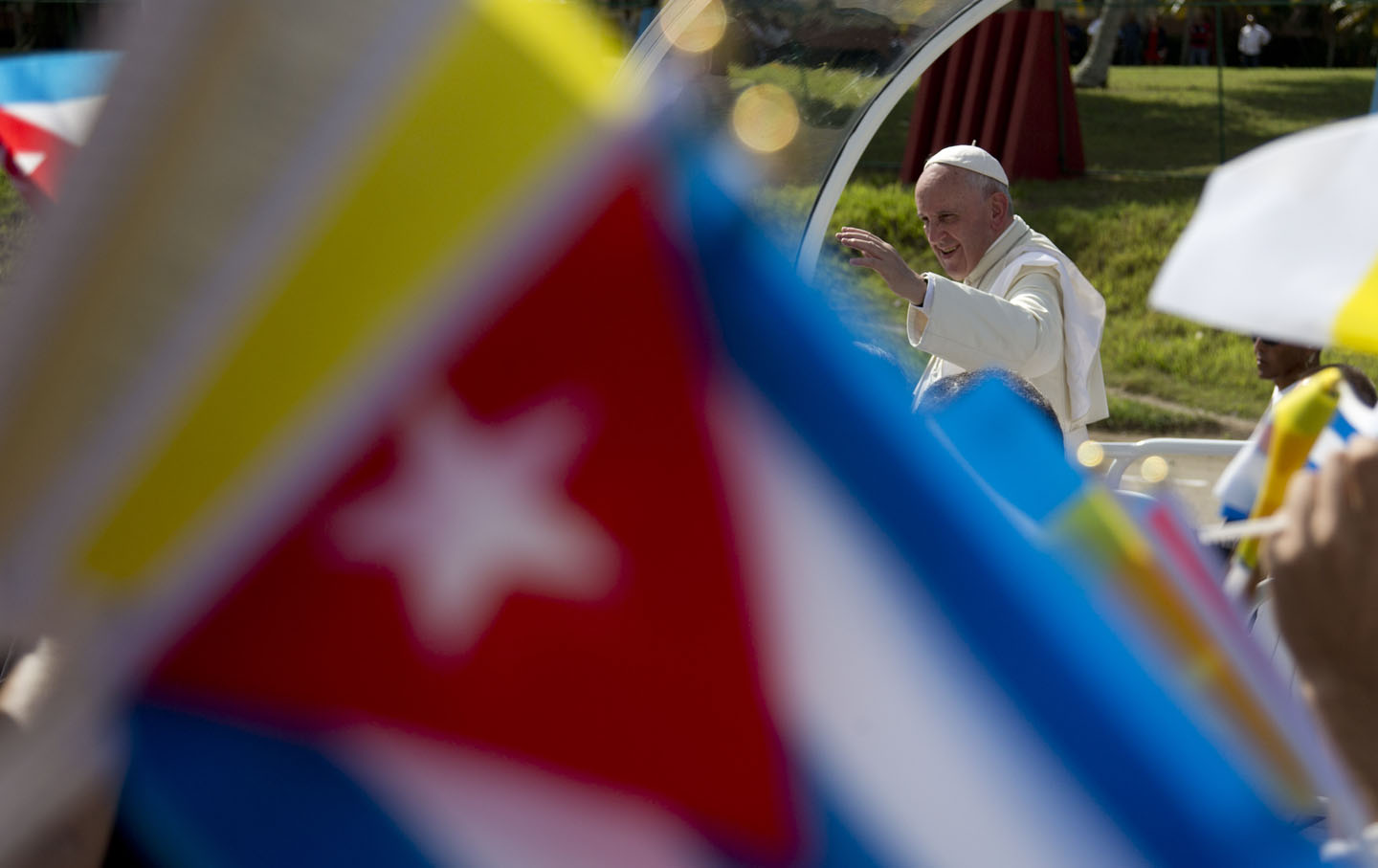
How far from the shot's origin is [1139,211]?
1170cm

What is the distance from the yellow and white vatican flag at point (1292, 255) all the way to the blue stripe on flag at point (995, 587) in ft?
1.00

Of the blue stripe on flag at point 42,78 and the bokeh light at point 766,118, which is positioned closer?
the blue stripe on flag at point 42,78

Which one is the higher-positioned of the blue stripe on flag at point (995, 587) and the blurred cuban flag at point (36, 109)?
the blurred cuban flag at point (36, 109)

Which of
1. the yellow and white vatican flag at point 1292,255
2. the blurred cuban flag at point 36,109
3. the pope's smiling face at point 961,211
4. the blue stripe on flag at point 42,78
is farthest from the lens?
the pope's smiling face at point 961,211

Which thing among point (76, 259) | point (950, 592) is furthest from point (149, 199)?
point (950, 592)

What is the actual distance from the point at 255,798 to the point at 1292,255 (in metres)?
0.86

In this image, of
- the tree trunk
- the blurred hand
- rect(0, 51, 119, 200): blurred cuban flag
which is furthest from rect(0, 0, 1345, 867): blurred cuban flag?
the tree trunk

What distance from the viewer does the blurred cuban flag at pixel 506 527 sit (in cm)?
82

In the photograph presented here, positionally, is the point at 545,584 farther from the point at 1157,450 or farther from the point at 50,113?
the point at 1157,450

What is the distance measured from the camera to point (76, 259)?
2.65 ft

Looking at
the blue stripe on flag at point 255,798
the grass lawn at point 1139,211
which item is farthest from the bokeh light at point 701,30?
the blue stripe on flag at point 255,798

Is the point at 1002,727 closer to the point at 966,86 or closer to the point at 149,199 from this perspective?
the point at 149,199

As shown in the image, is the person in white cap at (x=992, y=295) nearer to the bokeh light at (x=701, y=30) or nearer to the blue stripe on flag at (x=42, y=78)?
the bokeh light at (x=701, y=30)

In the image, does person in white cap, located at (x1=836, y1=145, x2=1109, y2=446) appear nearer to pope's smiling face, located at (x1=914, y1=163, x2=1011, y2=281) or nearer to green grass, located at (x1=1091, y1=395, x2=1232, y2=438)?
pope's smiling face, located at (x1=914, y1=163, x2=1011, y2=281)
